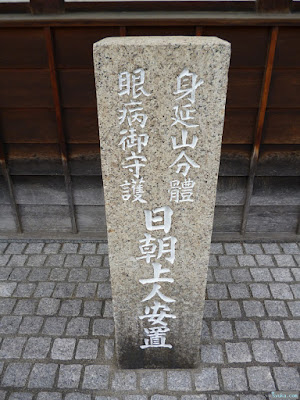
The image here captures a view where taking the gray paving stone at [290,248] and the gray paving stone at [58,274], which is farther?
the gray paving stone at [290,248]

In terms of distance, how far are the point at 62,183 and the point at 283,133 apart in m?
2.79

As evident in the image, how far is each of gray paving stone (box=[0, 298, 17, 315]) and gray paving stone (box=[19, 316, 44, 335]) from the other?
229 millimetres

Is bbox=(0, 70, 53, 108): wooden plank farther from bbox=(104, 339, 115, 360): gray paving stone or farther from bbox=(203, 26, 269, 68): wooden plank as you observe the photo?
bbox=(104, 339, 115, 360): gray paving stone

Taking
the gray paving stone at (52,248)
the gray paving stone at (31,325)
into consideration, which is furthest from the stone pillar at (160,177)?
the gray paving stone at (52,248)

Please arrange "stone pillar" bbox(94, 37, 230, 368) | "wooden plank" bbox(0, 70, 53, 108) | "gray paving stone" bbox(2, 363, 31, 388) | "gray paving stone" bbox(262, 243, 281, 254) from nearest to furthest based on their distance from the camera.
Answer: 1. "stone pillar" bbox(94, 37, 230, 368)
2. "gray paving stone" bbox(2, 363, 31, 388)
3. "wooden plank" bbox(0, 70, 53, 108)
4. "gray paving stone" bbox(262, 243, 281, 254)

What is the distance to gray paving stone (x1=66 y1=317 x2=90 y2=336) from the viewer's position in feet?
10.8

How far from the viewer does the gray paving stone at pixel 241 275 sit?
3.87m

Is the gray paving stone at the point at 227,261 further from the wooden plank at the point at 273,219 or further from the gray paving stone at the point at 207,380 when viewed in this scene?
the gray paving stone at the point at 207,380

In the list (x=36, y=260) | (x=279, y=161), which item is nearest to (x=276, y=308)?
(x=279, y=161)

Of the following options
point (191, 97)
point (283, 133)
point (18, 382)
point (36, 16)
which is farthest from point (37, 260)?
point (283, 133)

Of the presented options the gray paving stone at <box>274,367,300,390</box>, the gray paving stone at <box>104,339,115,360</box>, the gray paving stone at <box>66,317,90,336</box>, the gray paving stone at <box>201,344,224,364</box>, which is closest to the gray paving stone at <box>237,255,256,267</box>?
the gray paving stone at <box>201,344,224,364</box>

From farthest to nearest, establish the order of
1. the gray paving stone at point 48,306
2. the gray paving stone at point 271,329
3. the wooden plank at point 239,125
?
the wooden plank at point 239,125 < the gray paving stone at point 48,306 < the gray paving stone at point 271,329

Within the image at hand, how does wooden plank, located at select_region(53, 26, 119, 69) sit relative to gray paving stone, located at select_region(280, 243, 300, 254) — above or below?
above

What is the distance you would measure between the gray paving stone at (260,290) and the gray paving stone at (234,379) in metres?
0.92
